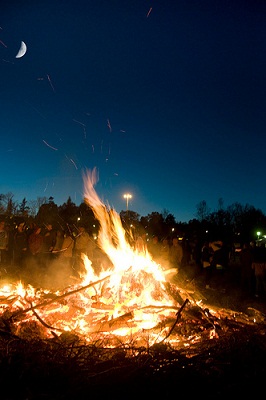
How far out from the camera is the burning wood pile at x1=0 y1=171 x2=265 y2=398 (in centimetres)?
396

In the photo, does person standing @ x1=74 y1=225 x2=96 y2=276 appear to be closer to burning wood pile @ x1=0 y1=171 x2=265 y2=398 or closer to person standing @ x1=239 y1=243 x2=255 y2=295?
burning wood pile @ x1=0 y1=171 x2=265 y2=398

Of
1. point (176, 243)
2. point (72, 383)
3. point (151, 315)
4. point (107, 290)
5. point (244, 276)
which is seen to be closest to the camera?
point (72, 383)

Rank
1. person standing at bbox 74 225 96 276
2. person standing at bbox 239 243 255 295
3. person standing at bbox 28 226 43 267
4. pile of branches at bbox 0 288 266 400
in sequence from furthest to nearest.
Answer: person standing at bbox 74 225 96 276
person standing at bbox 28 226 43 267
person standing at bbox 239 243 255 295
pile of branches at bbox 0 288 266 400

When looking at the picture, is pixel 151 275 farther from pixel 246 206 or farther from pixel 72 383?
pixel 246 206

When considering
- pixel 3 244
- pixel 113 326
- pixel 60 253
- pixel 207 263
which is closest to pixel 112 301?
pixel 113 326

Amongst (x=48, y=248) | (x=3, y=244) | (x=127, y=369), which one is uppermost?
(x=3, y=244)

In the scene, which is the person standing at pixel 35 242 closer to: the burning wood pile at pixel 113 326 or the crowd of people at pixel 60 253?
the crowd of people at pixel 60 253

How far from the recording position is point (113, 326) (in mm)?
5578

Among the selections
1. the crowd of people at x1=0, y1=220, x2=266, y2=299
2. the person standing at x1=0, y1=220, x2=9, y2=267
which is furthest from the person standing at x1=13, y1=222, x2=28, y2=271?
the person standing at x1=0, y1=220, x2=9, y2=267

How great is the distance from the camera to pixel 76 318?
6062 mm

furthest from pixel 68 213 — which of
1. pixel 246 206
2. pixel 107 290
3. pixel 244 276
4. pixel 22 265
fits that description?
pixel 246 206

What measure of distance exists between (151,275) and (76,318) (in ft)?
6.33

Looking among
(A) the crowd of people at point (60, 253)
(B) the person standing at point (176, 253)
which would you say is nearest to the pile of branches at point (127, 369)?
(A) the crowd of people at point (60, 253)

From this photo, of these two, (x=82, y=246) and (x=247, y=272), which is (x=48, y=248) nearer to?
(x=82, y=246)
